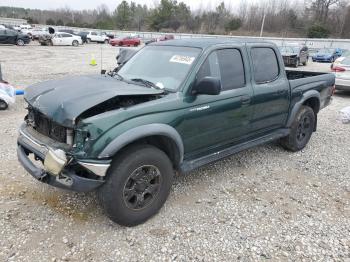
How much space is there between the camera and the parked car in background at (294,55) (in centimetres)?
1977

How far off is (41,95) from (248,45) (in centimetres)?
286

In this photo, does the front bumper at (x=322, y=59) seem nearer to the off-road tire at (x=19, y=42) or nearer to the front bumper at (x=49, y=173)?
the off-road tire at (x=19, y=42)

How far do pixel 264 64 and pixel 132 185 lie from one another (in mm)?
2773

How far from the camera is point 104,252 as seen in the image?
116 inches

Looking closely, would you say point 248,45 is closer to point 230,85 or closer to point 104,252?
point 230,85

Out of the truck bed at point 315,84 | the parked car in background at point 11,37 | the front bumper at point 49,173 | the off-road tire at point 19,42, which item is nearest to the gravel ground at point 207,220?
the front bumper at point 49,173

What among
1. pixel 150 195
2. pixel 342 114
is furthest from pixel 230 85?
pixel 342 114

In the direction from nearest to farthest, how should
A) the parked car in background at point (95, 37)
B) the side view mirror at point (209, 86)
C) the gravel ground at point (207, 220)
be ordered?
the gravel ground at point (207, 220)
the side view mirror at point (209, 86)
the parked car in background at point (95, 37)

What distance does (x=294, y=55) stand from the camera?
20078mm

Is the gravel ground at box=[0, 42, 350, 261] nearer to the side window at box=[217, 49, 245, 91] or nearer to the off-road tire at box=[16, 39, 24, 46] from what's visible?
the side window at box=[217, 49, 245, 91]

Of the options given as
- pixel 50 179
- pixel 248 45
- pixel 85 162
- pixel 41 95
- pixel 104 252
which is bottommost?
pixel 104 252

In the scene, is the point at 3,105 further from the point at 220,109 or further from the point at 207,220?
the point at 207,220

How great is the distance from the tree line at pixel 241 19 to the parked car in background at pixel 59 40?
37.8 metres

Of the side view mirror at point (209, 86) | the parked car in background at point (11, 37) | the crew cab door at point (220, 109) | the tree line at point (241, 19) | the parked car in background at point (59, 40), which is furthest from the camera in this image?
the tree line at point (241, 19)
